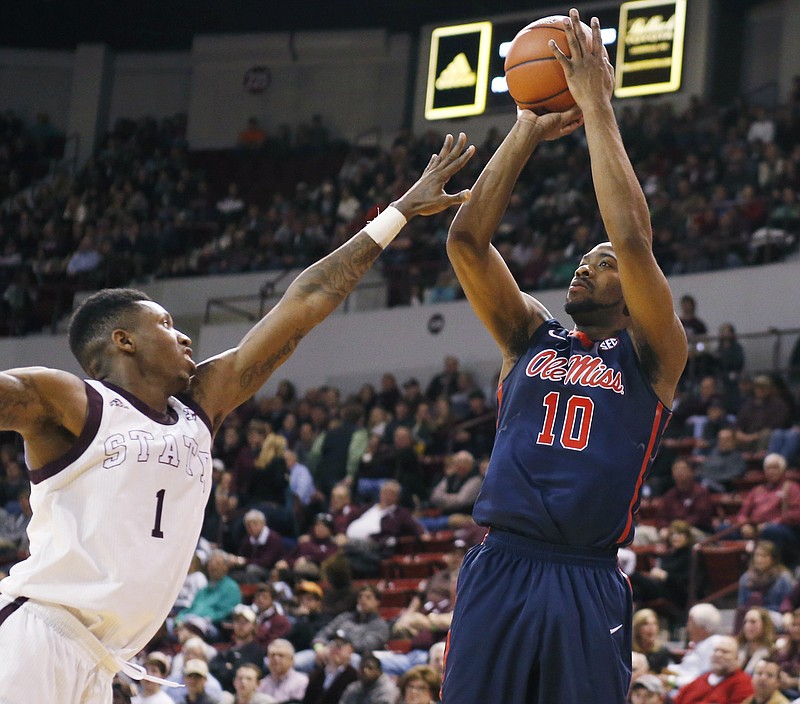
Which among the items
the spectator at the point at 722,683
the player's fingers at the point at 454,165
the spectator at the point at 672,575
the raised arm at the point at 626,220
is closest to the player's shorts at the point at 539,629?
the raised arm at the point at 626,220

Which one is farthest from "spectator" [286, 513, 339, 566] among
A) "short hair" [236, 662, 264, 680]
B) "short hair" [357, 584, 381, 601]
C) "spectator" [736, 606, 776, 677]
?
"spectator" [736, 606, 776, 677]

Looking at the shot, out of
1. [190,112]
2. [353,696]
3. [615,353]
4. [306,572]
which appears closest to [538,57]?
[615,353]

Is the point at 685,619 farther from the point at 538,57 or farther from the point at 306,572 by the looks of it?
the point at 538,57

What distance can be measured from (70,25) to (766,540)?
19.3 metres

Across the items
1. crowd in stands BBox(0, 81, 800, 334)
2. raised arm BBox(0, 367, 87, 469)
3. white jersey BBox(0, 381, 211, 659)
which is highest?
crowd in stands BBox(0, 81, 800, 334)

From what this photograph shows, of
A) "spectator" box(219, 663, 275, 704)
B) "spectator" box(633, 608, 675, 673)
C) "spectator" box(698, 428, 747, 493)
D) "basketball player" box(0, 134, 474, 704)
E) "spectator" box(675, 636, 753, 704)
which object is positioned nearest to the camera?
"basketball player" box(0, 134, 474, 704)

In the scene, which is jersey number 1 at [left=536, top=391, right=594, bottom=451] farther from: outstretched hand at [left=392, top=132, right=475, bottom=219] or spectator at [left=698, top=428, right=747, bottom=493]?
spectator at [left=698, top=428, right=747, bottom=493]

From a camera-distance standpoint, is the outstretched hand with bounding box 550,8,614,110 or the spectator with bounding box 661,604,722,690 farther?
the spectator with bounding box 661,604,722,690

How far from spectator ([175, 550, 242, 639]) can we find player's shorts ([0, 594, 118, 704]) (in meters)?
8.17

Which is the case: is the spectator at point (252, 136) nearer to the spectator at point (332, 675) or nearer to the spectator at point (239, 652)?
the spectator at point (239, 652)

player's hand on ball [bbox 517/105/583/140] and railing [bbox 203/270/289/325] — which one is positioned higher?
railing [bbox 203/270/289/325]

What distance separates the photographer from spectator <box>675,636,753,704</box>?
26.7ft

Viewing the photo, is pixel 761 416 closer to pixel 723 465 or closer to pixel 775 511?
pixel 723 465

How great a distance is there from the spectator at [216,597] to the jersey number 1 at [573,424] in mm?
8071
